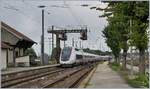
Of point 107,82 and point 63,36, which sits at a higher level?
point 63,36

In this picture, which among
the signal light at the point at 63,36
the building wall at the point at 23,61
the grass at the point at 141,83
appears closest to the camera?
the grass at the point at 141,83

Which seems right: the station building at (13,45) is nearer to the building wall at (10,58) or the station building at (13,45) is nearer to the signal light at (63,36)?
the building wall at (10,58)

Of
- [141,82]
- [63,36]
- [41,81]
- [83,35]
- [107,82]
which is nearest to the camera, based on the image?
[141,82]

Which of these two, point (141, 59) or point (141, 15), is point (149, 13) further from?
point (141, 59)

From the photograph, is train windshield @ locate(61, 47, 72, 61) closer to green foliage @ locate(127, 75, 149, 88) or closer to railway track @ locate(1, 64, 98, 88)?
railway track @ locate(1, 64, 98, 88)

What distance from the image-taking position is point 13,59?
228ft

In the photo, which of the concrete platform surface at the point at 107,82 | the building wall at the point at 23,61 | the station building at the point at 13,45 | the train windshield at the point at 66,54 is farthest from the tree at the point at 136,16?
the building wall at the point at 23,61

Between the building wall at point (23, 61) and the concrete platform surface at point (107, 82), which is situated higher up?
the building wall at point (23, 61)

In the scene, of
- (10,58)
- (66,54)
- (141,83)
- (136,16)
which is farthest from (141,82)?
(10,58)

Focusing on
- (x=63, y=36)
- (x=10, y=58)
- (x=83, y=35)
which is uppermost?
(x=63, y=36)

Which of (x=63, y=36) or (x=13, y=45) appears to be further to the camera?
(x=63, y=36)

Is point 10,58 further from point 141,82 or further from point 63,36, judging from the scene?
point 141,82

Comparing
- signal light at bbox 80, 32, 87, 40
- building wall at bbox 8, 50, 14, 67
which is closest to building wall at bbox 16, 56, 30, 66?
building wall at bbox 8, 50, 14, 67

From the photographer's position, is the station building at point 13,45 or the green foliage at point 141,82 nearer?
the green foliage at point 141,82
